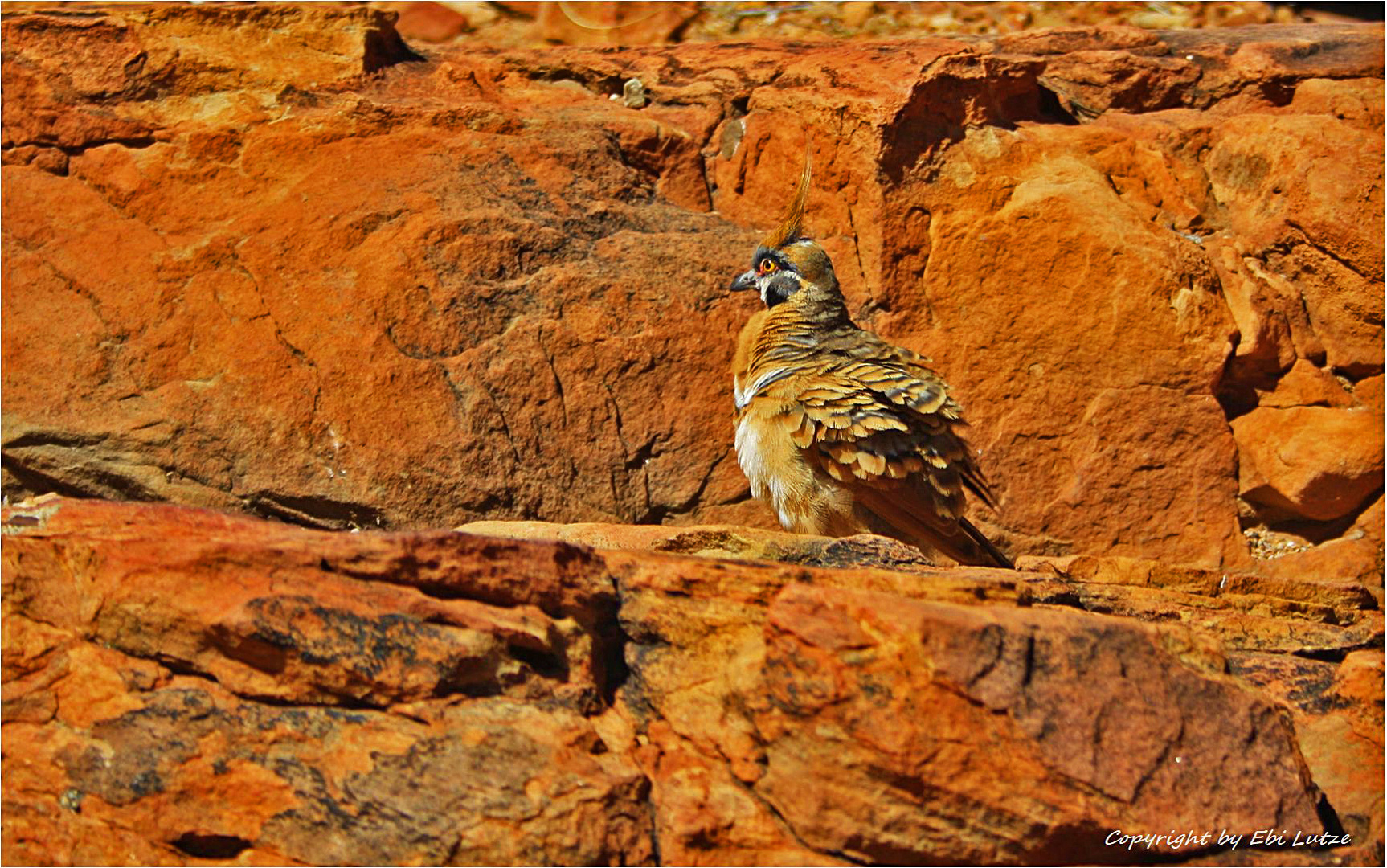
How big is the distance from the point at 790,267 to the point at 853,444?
4.04ft

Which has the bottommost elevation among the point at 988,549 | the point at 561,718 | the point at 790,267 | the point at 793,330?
the point at 988,549

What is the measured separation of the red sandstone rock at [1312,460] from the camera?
7.55 m

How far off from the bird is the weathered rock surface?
74 cm

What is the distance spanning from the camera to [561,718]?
159 inches

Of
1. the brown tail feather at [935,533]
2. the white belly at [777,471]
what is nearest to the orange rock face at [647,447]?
the white belly at [777,471]

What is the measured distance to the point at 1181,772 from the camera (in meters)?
4.05

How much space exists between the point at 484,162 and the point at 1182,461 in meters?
4.18

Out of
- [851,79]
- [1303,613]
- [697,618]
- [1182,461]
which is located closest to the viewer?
[697,618]

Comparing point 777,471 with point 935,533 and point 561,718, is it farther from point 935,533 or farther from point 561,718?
point 561,718

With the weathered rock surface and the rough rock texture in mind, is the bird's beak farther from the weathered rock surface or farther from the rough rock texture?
the rough rock texture

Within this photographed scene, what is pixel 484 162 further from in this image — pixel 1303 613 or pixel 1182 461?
pixel 1303 613

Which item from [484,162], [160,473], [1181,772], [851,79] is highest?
[851,79]

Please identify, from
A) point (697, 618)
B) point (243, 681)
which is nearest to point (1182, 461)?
point (697, 618)

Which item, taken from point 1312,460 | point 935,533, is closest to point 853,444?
point 935,533
